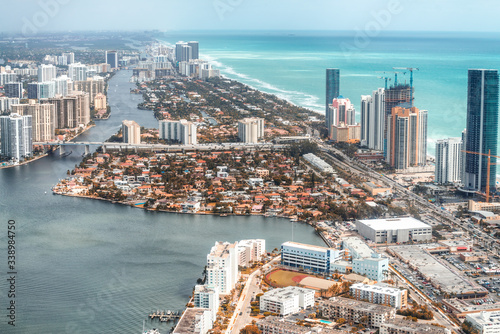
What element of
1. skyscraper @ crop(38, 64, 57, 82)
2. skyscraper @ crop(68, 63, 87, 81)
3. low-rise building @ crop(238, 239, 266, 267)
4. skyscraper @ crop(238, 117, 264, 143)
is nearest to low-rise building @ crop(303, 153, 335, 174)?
skyscraper @ crop(238, 117, 264, 143)

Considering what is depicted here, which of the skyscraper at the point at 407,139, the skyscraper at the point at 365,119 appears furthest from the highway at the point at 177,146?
the skyscraper at the point at 407,139

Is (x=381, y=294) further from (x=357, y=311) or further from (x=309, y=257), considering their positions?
(x=309, y=257)

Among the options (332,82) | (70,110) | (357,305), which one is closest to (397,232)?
(357,305)

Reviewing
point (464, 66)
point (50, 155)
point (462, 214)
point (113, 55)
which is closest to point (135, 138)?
point (50, 155)

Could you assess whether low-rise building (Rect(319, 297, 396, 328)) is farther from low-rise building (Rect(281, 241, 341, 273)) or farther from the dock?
the dock

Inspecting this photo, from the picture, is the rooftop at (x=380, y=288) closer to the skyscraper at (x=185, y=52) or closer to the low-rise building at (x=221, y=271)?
the low-rise building at (x=221, y=271)

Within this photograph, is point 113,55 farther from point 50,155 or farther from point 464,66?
point 50,155
